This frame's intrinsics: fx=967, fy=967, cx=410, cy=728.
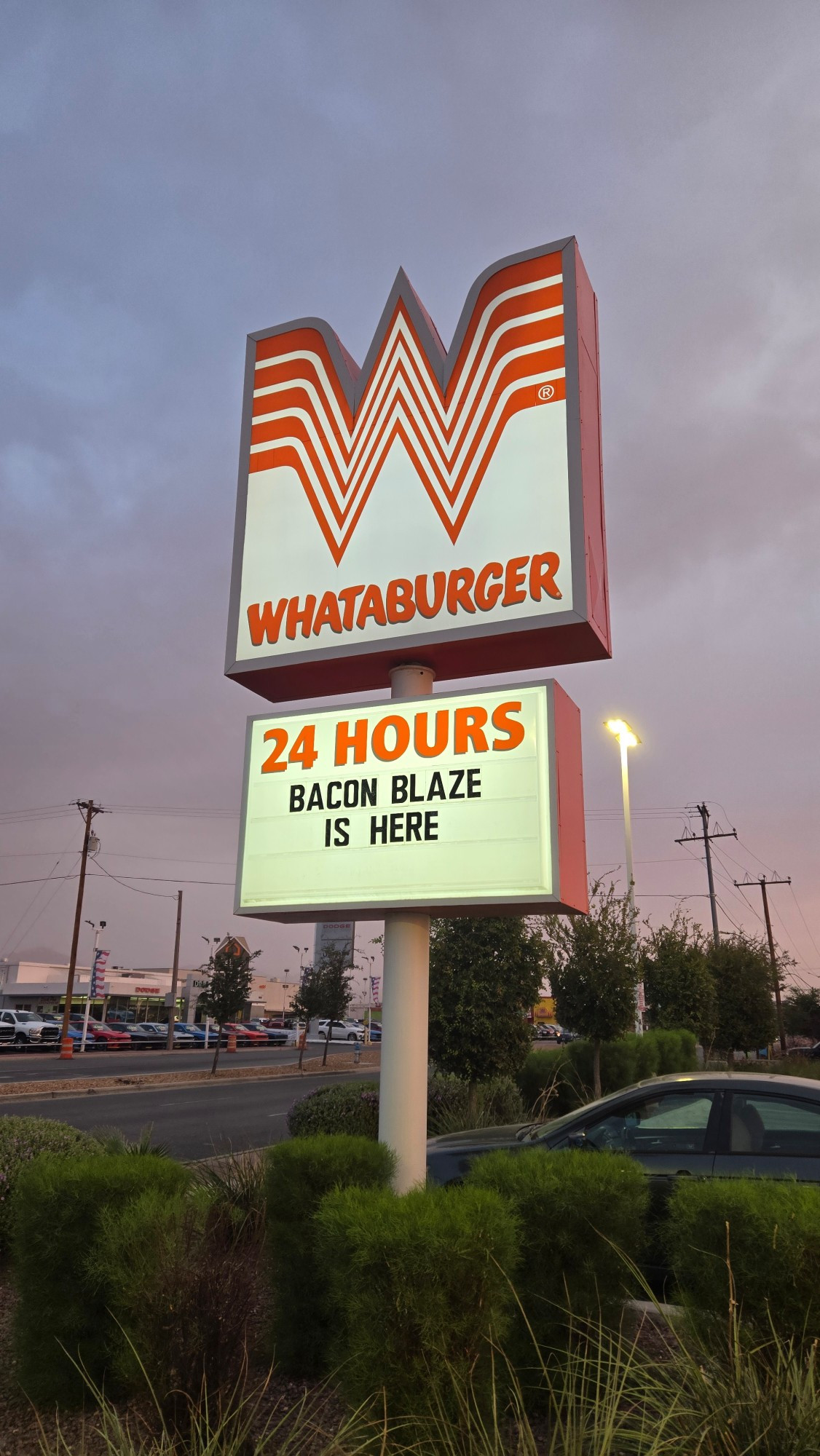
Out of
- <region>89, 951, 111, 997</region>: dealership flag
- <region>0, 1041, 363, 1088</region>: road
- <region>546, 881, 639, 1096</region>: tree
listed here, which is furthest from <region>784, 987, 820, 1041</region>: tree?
<region>546, 881, 639, 1096</region>: tree

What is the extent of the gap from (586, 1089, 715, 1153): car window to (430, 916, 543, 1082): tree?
741 cm

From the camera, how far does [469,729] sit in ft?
21.8

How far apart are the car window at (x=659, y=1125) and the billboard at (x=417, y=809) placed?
169 centimetres

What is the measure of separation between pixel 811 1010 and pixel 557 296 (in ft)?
222

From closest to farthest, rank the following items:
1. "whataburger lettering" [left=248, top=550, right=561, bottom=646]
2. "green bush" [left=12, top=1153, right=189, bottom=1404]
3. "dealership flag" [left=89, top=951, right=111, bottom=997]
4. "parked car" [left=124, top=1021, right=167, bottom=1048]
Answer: "green bush" [left=12, top=1153, right=189, bottom=1404], "whataburger lettering" [left=248, top=550, right=561, bottom=646], "dealership flag" [left=89, top=951, right=111, bottom=997], "parked car" [left=124, top=1021, right=167, bottom=1048]

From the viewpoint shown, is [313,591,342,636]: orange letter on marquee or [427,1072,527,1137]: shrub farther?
[427,1072,527,1137]: shrub

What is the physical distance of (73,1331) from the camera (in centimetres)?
461

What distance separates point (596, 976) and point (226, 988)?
20.3m

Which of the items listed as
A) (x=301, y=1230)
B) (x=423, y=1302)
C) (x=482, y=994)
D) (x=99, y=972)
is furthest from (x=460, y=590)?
A: (x=99, y=972)

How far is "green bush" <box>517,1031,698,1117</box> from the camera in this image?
1691 centimetres

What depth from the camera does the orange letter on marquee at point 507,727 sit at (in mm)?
6488

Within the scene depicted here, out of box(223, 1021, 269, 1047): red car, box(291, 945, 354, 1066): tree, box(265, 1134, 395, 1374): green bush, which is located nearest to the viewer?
box(265, 1134, 395, 1374): green bush

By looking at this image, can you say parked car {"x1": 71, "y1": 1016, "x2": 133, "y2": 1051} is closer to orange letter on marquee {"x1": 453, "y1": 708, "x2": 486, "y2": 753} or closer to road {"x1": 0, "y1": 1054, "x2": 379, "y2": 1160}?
road {"x1": 0, "y1": 1054, "x2": 379, "y2": 1160}

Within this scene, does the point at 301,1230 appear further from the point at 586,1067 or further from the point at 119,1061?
the point at 119,1061
